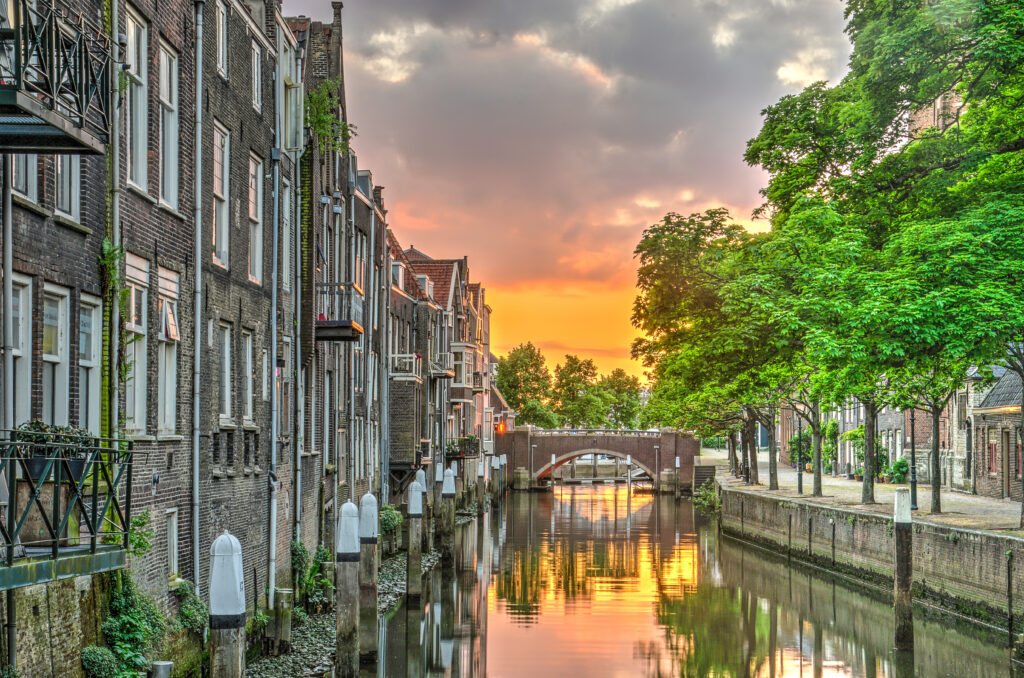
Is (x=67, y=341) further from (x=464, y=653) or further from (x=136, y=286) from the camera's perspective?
(x=464, y=653)

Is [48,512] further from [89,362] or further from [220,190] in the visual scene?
[220,190]

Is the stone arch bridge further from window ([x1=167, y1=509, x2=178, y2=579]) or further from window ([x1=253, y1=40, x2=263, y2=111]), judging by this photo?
window ([x1=167, y1=509, x2=178, y2=579])

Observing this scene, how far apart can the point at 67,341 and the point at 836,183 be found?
58.3 ft

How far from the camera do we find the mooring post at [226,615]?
1212 centimetres

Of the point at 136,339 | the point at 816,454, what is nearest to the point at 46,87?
the point at 136,339

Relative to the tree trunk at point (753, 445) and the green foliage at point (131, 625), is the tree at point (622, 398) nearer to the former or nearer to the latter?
the tree trunk at point (753, 445)

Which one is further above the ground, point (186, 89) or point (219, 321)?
point (186, 89)

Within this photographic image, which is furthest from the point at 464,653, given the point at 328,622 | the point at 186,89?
the point at 186,89

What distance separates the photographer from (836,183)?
2581cm

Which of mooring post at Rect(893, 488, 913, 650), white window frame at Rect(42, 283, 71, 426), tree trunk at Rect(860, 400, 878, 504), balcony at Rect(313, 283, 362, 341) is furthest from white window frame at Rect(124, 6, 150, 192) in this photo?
tree trunk at Rect(860, 400, 878, 504)

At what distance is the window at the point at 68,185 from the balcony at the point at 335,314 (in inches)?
507

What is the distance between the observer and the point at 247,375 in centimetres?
2161

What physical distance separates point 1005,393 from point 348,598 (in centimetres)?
3429

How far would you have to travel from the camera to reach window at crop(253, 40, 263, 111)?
22.5 m
